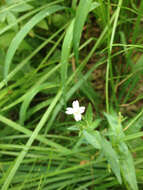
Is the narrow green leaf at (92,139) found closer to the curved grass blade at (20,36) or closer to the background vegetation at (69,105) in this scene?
the background vegetation at (69,105)

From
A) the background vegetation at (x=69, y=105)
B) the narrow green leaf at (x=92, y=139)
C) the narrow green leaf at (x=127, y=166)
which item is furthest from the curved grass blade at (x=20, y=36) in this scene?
the narrow green leaf at (x=127, y=166)

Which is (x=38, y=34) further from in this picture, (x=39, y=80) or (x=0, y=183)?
(x=0, y=183)

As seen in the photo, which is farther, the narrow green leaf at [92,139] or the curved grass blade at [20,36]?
the curved grass blade at [20,36]

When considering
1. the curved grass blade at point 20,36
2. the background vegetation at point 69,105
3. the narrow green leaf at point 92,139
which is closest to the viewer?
the narrow green leaf at point 92,139

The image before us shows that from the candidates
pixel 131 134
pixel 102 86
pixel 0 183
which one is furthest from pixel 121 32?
pixel 0 183

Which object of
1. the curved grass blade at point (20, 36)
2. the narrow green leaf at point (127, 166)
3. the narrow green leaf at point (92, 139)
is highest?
the curved grass blade at point (20, 36)

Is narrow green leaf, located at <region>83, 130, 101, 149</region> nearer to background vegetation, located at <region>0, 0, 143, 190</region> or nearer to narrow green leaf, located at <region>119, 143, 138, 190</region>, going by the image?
background vegetation, located at <region>0, 0, 143, 190</region>

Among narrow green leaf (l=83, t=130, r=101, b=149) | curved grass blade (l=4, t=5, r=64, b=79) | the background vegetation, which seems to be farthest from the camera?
curved grass blade (l=4, t=5, r=64, b=79)

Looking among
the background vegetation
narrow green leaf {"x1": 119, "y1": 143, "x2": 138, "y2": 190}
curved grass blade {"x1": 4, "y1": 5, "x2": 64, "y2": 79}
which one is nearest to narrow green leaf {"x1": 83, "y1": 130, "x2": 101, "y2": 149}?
the background vegetation

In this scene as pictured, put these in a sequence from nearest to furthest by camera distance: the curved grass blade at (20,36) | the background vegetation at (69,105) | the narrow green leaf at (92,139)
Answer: the narrow green leaf at (92,139)
the background vegetation at (69,105)
the curved grass blade at (20,36)
